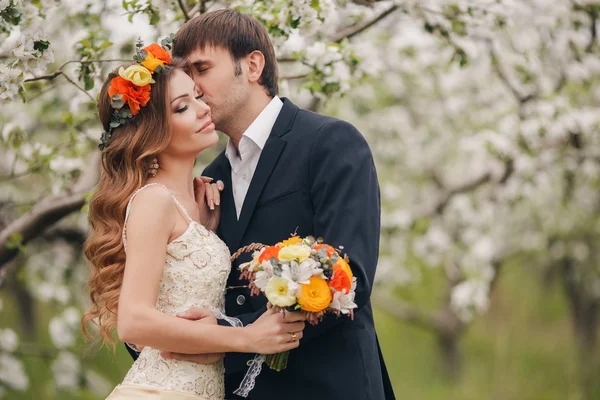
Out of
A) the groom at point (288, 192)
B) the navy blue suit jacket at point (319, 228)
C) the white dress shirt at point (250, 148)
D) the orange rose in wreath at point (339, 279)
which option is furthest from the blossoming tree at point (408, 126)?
the orange rose in wreath at point (339, 279)

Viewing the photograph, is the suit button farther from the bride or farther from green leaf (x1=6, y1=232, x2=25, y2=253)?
green leaf (x1=6, y1=232, x2=25, y2=253)

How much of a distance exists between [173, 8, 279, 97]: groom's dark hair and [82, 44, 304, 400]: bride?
0.16 m

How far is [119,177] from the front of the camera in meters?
2.95

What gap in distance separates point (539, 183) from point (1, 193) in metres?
5.42

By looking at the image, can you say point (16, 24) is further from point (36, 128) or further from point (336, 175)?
point (36, 128)

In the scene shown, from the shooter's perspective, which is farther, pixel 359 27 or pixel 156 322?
pixel 359 27

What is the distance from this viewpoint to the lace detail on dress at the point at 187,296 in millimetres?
2824

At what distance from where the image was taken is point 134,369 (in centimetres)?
289

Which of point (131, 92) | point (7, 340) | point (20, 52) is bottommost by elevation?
point (7, 340)

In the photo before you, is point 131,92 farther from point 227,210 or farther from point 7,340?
point 7,340

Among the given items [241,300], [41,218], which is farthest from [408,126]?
[241,300]

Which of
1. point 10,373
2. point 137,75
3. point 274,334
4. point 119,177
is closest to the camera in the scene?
point 274,334

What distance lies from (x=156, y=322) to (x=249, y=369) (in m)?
0.37

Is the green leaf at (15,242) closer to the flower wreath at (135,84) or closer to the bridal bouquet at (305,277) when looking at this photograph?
the flower wreath at (135,84)
